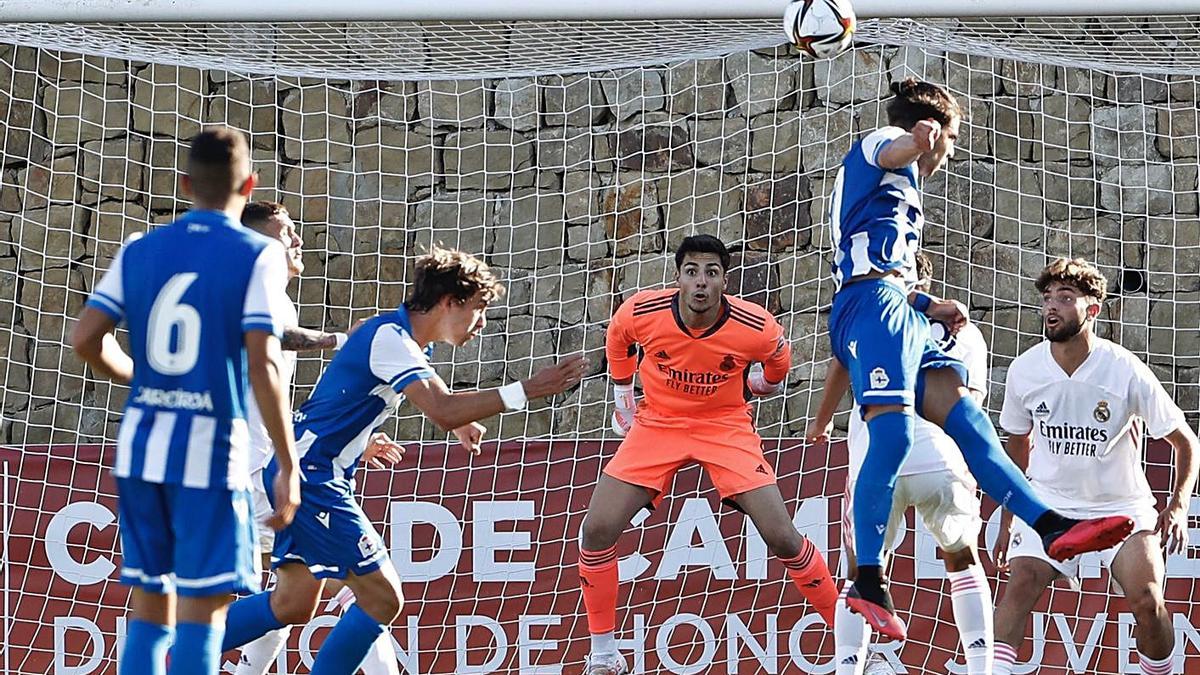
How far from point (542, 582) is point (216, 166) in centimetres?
398

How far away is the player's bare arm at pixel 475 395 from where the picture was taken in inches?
199

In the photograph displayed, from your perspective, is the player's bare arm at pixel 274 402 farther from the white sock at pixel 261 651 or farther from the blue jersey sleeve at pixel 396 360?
the white sock at pixel 261 651

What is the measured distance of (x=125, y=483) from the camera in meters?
4.07

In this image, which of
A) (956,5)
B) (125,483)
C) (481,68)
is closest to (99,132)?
(481,68)

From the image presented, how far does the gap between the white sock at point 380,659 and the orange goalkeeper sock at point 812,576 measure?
182 cm

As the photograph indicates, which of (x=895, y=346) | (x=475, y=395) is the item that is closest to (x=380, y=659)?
(x=475, y=395)

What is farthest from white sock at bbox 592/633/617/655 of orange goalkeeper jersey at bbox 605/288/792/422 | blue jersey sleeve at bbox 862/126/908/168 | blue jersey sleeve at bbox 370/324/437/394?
blue jersey sleeve at bbox 862/126/908/168

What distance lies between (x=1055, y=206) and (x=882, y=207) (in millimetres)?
3615

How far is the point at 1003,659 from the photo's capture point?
6.20 m

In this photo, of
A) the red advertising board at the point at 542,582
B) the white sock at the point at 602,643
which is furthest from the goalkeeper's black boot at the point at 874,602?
the red advertising board at the point at 542,582

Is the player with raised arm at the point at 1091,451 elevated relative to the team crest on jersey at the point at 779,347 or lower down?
lower down

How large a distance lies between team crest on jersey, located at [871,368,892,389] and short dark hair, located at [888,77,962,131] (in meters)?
0.80

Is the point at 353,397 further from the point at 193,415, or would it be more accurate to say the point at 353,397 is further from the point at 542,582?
the point at 542,582

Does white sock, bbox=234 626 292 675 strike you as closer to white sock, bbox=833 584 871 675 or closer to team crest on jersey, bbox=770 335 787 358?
white sock, bbox=833 584 871 675
